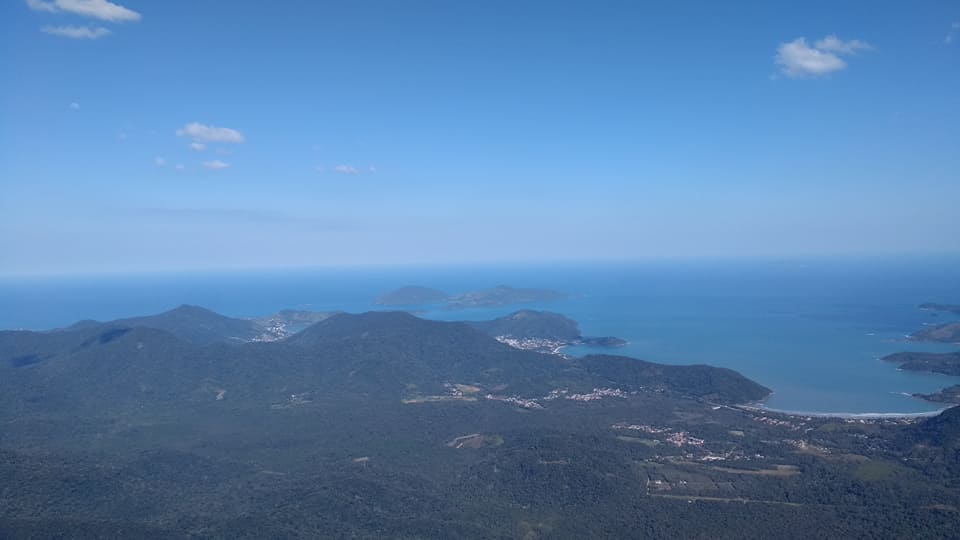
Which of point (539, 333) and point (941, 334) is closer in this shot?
point (941, 334)

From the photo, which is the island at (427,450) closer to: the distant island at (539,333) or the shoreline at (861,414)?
the shoreline at (861,414)

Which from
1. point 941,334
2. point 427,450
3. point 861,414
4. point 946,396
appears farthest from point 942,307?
point 427,450

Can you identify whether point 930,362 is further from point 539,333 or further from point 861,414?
point 539,333

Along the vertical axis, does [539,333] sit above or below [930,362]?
above

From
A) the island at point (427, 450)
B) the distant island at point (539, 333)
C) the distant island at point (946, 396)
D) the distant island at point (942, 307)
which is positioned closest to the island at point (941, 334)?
the distant island at point (942, 307)

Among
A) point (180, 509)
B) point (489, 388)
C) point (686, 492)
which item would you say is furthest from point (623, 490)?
point (489, 388)

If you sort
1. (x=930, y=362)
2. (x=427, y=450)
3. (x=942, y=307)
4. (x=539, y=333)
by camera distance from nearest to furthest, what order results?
(x=427, y=450), (x=930, y=362), (x=539, y=333), (x=942, y=307)
